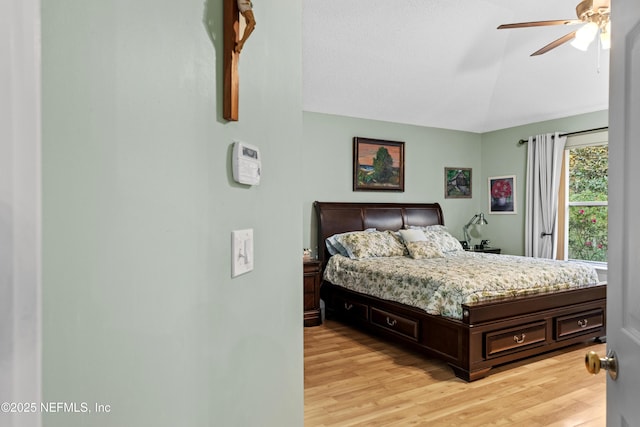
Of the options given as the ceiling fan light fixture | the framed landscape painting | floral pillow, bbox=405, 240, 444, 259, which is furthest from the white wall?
the framed landscape painting

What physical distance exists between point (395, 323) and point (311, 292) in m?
1.10

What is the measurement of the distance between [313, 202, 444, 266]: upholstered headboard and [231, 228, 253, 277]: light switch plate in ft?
12.9

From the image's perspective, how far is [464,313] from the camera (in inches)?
116

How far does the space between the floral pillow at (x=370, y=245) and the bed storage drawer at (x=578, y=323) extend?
182 cm

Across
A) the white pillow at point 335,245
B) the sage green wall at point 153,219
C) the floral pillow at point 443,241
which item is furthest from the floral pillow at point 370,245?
the sage green wall at point 153,219

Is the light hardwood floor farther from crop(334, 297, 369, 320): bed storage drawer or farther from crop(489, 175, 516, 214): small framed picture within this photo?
crop(489, 175, 516, 214): small framed picture

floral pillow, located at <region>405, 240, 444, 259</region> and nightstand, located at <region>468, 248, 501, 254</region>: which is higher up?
floral pillow, located at <region>405, 240, 444, 259</region>

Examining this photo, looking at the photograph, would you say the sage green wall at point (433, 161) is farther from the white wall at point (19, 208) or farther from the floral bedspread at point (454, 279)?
the white wall at point (19, 208)

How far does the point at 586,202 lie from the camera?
5066 mm

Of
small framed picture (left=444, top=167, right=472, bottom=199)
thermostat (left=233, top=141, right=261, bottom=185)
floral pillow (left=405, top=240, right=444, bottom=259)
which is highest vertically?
small framed picture (left=444, top=167, right=472, bottom=199)

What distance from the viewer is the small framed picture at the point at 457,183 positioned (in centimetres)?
612

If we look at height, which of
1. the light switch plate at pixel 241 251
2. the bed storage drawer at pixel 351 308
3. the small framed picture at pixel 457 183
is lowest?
the bed storage drawer at pixel 351 308

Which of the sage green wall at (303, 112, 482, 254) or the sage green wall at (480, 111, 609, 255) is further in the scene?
the sage green wall at (480, 111, 609, 255)

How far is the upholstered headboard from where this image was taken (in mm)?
4988
